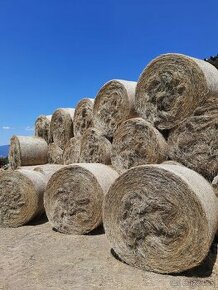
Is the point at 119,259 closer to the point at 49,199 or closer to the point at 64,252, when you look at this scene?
the point at 64,252

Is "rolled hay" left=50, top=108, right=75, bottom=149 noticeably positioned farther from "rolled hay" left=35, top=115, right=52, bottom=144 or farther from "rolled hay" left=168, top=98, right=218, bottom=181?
"rolled hay" left=168, top=98, right=218, bottom=181

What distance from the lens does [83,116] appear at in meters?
7.86

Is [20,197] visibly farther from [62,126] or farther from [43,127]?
[43,127]

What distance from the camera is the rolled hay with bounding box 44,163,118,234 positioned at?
5691mm

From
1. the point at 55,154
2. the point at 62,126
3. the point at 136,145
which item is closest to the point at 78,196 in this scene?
the point at 136,145

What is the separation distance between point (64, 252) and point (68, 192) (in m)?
1.19

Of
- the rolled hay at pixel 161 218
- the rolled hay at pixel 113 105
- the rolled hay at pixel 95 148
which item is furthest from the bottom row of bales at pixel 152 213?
the rolled hay at pixel 113 105

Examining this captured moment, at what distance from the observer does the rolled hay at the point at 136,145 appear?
17.7 ft

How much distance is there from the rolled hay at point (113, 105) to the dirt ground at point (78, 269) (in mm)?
1839

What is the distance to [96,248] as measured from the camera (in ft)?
16.8

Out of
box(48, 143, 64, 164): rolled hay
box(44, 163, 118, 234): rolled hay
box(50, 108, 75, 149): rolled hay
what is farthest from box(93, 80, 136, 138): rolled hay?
box(48, 143, 64, 164): rolled hay

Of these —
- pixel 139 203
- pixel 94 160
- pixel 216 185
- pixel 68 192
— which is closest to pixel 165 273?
pixel 139 203

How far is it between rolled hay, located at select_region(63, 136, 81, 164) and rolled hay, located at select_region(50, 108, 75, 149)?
0.37 m

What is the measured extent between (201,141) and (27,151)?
5.05 metres
